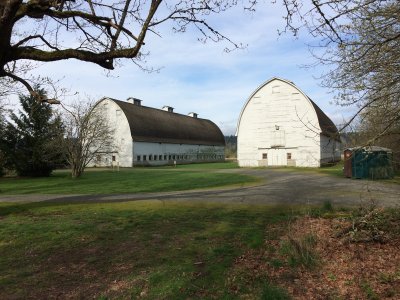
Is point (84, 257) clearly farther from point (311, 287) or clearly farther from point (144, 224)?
point (311, 287)

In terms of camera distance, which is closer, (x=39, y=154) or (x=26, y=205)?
(x=26, y=205)

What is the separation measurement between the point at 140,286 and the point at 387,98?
5.95m

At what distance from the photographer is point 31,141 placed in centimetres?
3531

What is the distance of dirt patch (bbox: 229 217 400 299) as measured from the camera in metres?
5.88

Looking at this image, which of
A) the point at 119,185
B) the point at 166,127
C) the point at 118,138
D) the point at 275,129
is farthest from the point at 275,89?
the point at 119,185

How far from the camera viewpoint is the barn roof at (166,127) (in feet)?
193

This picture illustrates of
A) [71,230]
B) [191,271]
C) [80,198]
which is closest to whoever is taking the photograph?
[191,271]

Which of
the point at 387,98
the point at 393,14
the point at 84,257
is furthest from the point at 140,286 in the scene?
the point at 393,14

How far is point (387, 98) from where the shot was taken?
25.8 ft

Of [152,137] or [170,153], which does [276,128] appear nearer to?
[152,137]

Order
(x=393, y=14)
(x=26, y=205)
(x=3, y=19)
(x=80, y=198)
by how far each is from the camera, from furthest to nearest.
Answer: (x=80, y=198) < (x=26, y=205) < (x=393, y=14) < (x=3, y=19)

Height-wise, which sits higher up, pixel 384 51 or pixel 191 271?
pixel 384 51

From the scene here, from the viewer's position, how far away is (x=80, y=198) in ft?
57.3

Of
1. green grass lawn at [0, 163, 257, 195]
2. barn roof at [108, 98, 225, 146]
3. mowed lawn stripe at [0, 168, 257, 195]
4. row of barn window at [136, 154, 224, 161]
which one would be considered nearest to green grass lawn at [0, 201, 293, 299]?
mowed lawn stripe at [0, 168, 257, 195]
